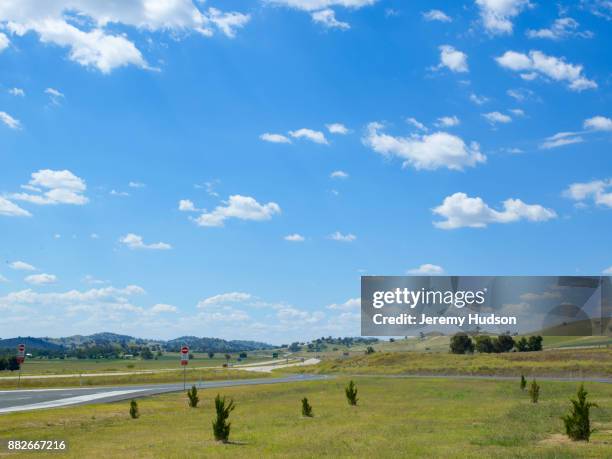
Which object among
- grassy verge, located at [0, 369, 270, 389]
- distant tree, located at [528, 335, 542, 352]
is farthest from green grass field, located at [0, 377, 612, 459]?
distant tree, located at [528, 335, 542, 352]

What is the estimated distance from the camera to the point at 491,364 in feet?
341

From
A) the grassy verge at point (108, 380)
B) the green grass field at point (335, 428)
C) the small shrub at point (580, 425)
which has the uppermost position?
the small shrub at point (580, 425)

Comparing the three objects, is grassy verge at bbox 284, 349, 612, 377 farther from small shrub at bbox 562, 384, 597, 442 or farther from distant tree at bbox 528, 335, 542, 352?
small shrub at bbox 562, 384, 597, 442

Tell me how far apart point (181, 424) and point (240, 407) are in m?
11.8

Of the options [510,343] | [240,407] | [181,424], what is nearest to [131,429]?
[181,424]

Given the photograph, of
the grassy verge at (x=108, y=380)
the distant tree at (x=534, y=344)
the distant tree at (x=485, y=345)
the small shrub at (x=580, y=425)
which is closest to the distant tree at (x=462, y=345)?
the distant tree at (x=485, y=345)

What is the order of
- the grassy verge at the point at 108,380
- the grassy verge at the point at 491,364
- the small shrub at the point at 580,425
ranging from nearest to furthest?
1. the small shrub at the point at 580,425
2. the grassy verge at the point at 108,380
3. the grassy verge at the point at 491,364

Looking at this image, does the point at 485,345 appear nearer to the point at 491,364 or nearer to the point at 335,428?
the point at 491,364

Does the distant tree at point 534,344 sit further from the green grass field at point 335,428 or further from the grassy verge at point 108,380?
the green grass field at point 335,428

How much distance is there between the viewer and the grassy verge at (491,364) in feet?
299

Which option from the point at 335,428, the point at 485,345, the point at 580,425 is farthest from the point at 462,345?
the point at 580,425

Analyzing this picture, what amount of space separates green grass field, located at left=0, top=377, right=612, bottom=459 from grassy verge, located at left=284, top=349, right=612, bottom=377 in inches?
1636

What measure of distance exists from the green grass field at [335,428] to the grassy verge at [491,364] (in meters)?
41.6

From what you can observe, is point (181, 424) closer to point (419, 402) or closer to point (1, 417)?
point (1, 417)
